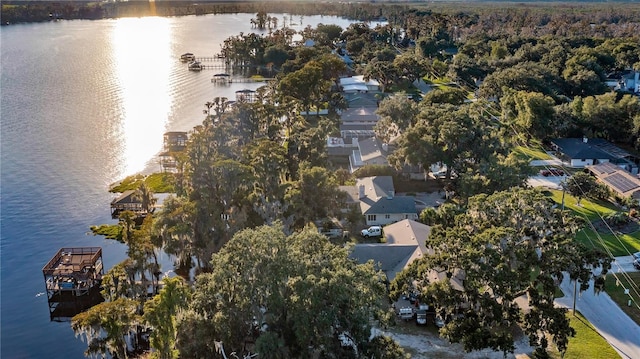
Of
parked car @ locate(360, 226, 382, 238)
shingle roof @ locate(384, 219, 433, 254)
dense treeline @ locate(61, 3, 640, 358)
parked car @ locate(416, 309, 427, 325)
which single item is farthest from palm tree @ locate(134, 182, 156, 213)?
parked car @ locate(416, 309, 427, 325)

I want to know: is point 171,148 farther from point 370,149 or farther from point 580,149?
point 580,149

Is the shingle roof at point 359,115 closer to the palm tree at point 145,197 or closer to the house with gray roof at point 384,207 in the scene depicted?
the house with gray roof at point 384,207

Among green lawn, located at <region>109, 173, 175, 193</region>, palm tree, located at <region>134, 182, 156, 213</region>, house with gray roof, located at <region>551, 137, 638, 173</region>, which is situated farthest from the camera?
house with gray roof, located at <region>551, 137, 638, 173</region>

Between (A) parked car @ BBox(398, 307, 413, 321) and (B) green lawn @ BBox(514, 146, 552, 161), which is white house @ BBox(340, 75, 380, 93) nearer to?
(B) green lawn @ BBox(514, 146, 552, 161)

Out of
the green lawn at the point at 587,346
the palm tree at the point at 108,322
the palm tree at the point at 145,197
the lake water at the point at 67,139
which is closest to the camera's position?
the palm tree at the point at 108,322

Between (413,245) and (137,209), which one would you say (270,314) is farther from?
(137,209)

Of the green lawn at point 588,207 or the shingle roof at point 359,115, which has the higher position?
the green lawn at point 588,207

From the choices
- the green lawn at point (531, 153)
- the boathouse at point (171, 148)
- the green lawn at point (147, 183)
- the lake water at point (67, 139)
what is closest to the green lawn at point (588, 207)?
the green lawn at point (531, 153)
